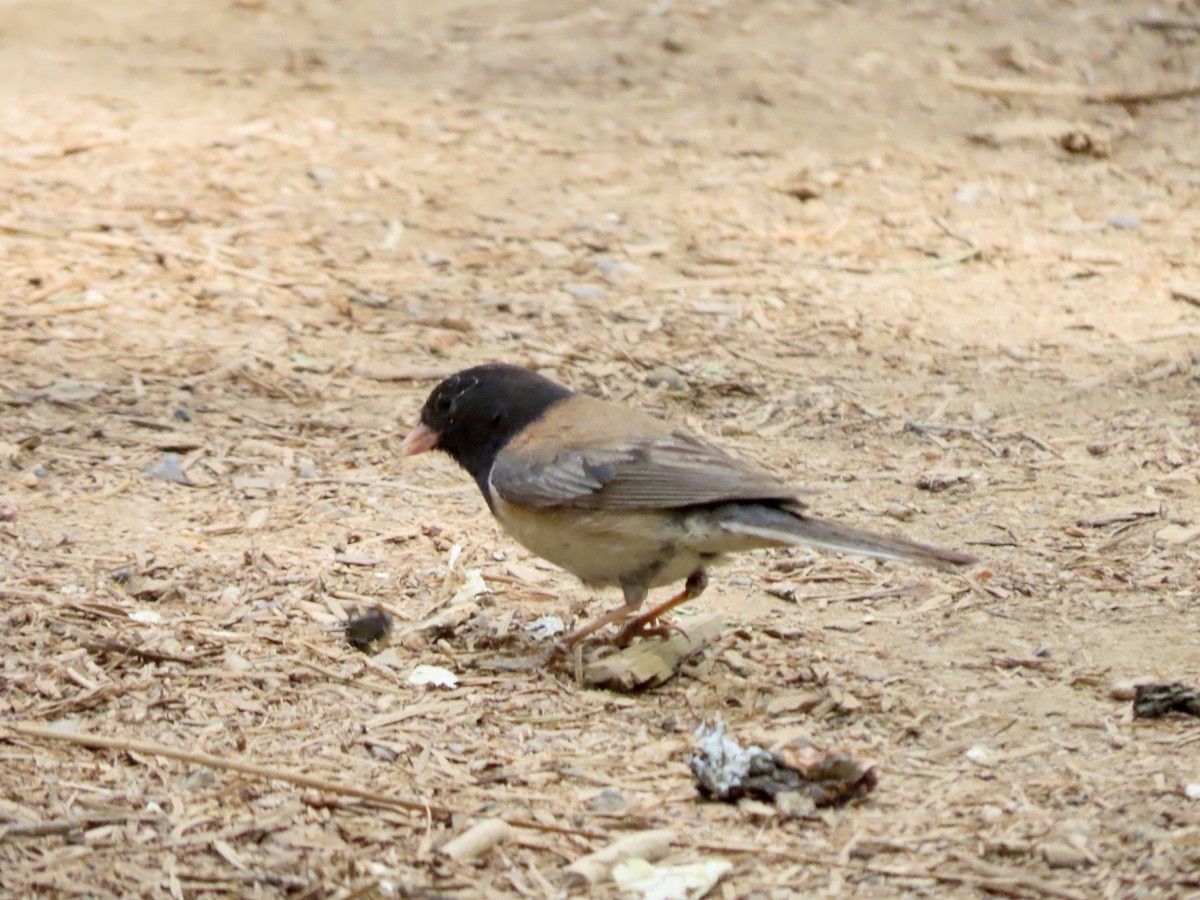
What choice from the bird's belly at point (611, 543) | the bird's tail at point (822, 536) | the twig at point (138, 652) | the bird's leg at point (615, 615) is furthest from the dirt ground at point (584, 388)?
the bird's tail at point (822, 536)

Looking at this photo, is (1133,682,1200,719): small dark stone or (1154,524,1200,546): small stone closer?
(1133,682,1200,719): small dark stone

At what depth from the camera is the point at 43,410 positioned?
6.37 meters

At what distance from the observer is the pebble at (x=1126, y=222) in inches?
336

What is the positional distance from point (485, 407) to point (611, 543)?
72cm

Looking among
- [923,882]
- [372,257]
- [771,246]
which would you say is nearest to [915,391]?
[771,246]

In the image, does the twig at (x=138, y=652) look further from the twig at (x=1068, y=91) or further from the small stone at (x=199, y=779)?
the twig at (x=1068, y=91)

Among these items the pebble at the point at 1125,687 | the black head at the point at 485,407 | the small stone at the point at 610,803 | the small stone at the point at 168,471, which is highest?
the black head at the point at 485,407

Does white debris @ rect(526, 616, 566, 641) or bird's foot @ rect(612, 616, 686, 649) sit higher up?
bird's foot @ rect(612, 616, 686, 649)

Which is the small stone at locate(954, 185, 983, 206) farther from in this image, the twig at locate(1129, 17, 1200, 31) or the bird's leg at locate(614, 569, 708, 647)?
the bird's leg at locate(614, 569, 708, 647)

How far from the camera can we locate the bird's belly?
4.80m

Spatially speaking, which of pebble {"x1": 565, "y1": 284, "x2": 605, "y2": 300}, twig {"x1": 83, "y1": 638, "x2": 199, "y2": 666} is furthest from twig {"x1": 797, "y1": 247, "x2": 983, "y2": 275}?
twig {"x1": 83, "y1": 638, "x2": 199, "y2": 666}

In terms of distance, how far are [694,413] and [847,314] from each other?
1.28m

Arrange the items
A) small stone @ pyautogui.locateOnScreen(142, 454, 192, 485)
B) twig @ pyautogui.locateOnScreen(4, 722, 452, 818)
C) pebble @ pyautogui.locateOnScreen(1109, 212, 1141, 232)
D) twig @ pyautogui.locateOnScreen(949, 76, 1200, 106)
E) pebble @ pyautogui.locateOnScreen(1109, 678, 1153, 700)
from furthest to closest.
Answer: twig @ pyautogui.locateOnScreen(949, 76, 1200, 106) → pebble @ pyautogui.locateOnScreen(1109, 212, 1141, 232) → small stone @ pyautogui.locateOnScreen(142, 454, 192, 485) → pebble @ pyautogui.locateOnScreen(1109, 678, 1153, 700) → twig @ pyautogui.locateOnScreen(4, 722, 452, 818)

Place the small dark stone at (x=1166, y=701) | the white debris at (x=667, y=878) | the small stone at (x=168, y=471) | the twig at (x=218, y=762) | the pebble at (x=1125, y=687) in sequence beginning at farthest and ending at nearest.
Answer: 1. the small stone at (x=168, y=471)
2. the pebble at (x=1125, y=687)
3. the small dark stone at (x=1166, y=701)
4. the twig at (x=218, y=762)
5. the white debris at (x=667, y=878)
